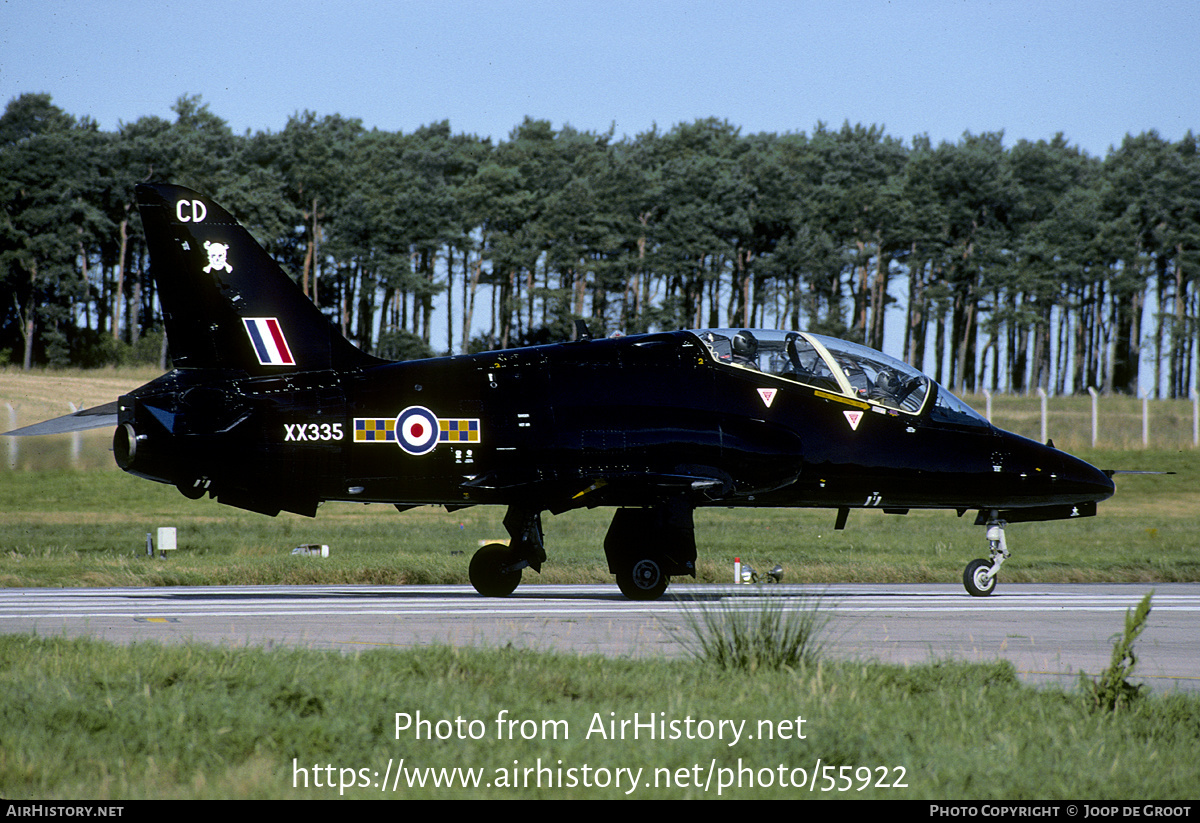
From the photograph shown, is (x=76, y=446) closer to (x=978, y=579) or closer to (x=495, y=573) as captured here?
(x=495, y=573)

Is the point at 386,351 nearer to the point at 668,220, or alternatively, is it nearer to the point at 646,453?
the point at 668,220

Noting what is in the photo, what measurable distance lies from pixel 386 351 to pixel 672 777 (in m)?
76.6

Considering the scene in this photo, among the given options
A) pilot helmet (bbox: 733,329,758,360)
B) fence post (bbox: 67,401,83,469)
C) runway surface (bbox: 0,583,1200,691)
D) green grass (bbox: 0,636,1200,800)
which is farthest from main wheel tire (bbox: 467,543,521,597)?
fence post (bbox: 67,401,83,469)

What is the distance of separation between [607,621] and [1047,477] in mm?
8150

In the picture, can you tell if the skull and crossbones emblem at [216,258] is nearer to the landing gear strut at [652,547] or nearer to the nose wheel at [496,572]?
the nose wheel at [496,572]

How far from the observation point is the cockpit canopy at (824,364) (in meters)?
17.1

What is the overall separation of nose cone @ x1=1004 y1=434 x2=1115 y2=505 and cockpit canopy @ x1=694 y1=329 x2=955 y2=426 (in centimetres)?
162

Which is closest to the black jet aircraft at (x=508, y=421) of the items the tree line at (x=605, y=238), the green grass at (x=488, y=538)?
the green grass at (x=488, y=538)

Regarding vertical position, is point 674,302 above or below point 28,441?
above

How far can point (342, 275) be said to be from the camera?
90.1 m

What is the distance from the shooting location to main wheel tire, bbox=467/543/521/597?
56.9 feet

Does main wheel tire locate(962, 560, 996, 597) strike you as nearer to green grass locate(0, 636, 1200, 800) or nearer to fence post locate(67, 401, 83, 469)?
green grass locate(0, 636, 1200, 800)

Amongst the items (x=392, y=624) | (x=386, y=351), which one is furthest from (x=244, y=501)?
(x=386, y=351)

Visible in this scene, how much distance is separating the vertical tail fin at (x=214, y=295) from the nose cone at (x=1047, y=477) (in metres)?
9.82
